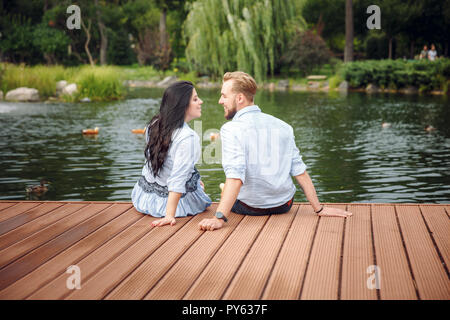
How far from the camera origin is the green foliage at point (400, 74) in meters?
22.0

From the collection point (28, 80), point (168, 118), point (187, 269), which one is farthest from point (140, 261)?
point (28, 80)

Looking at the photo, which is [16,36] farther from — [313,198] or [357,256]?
[357,256]

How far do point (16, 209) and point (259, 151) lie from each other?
7.15ft

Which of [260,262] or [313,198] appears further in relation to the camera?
[313,198]

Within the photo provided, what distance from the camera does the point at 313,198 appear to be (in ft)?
12.5

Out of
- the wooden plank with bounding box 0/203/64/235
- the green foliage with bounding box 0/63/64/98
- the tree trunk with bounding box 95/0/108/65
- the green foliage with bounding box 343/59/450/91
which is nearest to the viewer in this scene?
the wooden plank with bounding box 0/203/64/235

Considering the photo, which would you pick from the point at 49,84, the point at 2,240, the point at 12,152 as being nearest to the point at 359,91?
the point at 49,84

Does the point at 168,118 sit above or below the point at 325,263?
above

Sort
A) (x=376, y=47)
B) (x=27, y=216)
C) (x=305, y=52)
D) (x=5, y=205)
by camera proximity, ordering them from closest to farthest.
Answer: (x=27, y=216), (x=5, y=205), (x=305, y=52), (x=376, y=47)

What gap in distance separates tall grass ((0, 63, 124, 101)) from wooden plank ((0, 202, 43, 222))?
50.8 feet

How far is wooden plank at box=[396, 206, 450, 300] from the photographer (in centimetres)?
263

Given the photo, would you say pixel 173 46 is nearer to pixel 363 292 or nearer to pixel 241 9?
pixel 241 9

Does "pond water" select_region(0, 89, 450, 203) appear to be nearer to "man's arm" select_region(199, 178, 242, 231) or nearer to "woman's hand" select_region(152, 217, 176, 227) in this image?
"woman's hand" select_region(152, 217, 176, 227)

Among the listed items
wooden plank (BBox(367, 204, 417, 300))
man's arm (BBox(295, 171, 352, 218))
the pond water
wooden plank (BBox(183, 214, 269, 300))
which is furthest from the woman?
the pond water
